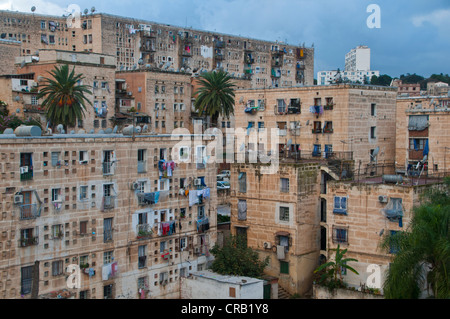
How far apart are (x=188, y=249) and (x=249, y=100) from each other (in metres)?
17.2

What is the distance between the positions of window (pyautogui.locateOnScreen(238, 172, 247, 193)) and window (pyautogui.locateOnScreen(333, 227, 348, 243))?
7.29 meters

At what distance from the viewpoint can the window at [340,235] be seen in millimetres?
40250

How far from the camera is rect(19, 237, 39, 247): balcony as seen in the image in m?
31.4

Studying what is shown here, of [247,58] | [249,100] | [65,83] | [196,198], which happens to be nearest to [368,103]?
[249,100]

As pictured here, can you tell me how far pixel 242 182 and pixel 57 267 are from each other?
625 inches

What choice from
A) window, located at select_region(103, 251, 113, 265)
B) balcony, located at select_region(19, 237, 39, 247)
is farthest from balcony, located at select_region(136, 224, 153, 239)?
balcony, located at select_region(19, 237, 39, 247)

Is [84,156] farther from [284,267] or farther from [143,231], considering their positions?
[284,267]

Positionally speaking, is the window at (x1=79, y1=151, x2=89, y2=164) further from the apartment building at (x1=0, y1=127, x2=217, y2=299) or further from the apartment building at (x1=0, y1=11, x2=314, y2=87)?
the apartment building at (x1=0, y1=11, x2=314, y2=87)

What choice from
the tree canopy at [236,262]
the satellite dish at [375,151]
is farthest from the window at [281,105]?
the tree canopy at [236,262]

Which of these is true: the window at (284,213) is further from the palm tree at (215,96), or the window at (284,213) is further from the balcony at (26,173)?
the palm tree at (215,96)

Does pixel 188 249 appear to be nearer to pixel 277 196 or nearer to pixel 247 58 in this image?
pixel 277 196

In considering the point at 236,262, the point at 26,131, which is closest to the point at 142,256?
the point at 236,262

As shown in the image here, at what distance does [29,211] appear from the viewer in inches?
1247

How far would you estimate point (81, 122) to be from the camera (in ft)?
208
